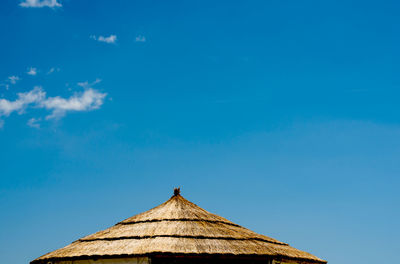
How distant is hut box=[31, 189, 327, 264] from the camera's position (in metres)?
14.0

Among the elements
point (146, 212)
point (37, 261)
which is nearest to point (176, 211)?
point (146, 212)

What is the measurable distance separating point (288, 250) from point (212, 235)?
4.25 meters

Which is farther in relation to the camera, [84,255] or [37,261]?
[37,261]

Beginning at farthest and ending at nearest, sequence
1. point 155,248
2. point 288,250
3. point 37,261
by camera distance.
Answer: point 288,250
point 37,261
point 155,248

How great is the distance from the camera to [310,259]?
1809cm

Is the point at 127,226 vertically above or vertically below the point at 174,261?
above

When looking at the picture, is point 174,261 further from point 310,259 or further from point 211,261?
point 310,259

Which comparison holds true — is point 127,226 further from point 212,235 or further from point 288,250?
point 288,250

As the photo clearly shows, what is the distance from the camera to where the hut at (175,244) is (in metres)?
14.0

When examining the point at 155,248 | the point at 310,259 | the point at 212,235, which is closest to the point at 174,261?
the point at 155,248

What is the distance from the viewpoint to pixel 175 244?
46.1ft

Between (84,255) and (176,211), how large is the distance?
3.99 meters

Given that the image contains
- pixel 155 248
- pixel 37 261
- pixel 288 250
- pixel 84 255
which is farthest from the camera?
pixel 288 250

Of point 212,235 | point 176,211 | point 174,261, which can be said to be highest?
point 176,211
